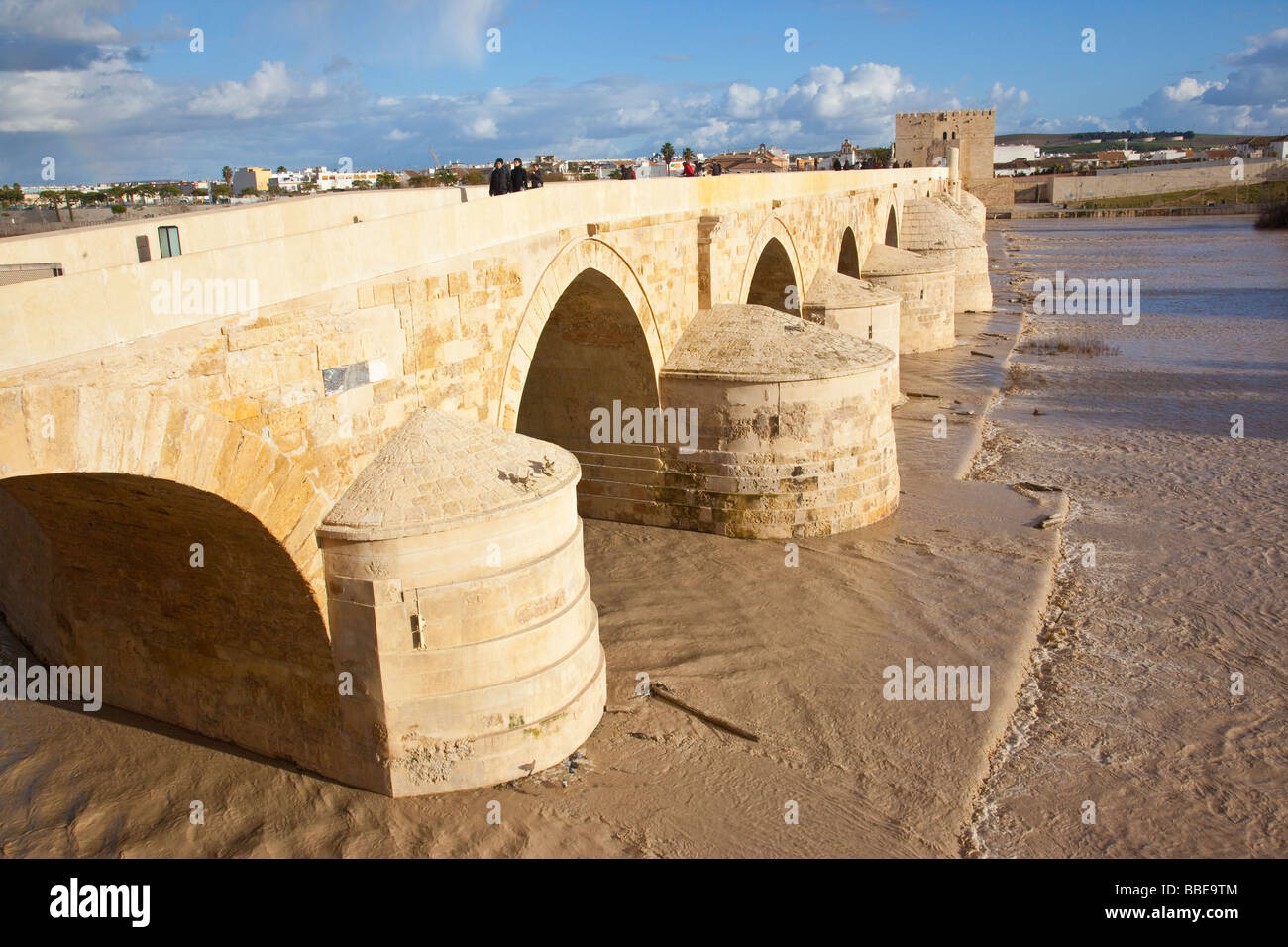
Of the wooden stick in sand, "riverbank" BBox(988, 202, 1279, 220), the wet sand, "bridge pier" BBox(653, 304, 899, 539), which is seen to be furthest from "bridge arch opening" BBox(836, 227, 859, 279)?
"riverbank" BBox(988, 202, 1279, 220)

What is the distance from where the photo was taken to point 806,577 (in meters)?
10.2

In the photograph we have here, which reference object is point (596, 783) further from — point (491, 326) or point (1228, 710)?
point (1228, 710)

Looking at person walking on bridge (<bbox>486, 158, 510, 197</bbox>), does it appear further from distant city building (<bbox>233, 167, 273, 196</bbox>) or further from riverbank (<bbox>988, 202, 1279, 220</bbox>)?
riverbank (<bbox>988, 202, 1279, 220</bbox>)

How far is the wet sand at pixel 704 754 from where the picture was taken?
20.2ft

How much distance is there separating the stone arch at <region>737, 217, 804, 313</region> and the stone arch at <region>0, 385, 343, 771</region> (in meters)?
10.4

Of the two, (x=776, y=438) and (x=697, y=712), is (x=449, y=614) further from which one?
(x=776, y=438)

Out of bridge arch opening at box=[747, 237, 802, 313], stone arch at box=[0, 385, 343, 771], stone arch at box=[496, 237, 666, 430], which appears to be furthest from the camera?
bridge arch opening at box=[747, 237, 802, 313]

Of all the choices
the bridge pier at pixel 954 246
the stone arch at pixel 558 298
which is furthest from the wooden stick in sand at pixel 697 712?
the bridge pier at pixel 954 246

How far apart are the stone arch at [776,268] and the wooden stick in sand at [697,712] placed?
864 centimetres

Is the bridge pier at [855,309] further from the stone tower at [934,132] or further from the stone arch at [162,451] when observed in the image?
the stone tower at [934,132]

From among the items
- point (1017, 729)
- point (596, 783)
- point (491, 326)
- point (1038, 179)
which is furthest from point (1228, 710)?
point (1038, 179)

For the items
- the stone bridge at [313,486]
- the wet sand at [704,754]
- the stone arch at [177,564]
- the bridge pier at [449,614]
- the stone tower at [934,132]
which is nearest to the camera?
the stone arch at [177,564]

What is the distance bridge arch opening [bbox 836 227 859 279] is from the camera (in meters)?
22.1

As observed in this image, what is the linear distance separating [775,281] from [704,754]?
11.5 metres
